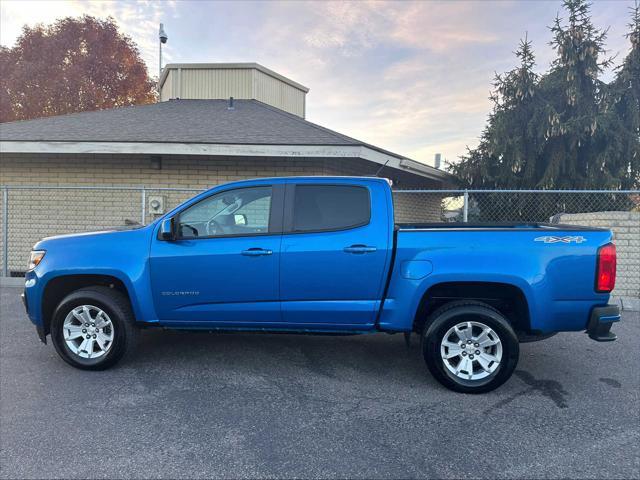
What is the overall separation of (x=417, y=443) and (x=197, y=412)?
166cm

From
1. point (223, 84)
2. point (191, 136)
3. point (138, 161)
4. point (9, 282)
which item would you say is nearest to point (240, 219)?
point (191, 136)

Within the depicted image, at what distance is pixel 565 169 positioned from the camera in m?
11.3

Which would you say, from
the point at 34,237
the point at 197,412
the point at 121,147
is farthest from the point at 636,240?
the point at 34,237

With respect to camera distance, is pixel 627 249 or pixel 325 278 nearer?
pixel 325 278

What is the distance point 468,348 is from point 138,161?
8655 millimetres

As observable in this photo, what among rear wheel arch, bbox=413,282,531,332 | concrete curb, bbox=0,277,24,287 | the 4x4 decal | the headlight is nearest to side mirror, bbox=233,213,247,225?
rear wheel arch, bbox=413,282,531,332

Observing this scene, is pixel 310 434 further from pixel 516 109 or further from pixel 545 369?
pixel 516 109

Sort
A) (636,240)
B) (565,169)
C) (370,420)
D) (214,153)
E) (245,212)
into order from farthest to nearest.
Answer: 1. (565,169)
2. (214,153)
3. (636,240)
4. (245,212)
5. (370,420)

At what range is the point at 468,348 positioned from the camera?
373cm

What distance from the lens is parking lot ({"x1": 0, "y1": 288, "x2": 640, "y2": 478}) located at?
2.64 metres

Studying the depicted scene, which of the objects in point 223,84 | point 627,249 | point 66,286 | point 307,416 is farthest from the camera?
point 223,84

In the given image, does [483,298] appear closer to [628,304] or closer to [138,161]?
[628,304]

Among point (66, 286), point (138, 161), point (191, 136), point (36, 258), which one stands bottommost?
point (66, 286)

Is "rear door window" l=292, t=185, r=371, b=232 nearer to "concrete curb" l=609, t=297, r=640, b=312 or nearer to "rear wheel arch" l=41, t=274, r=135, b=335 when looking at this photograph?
"rear wheel arch" l=41, t=274, r=135, b=335
